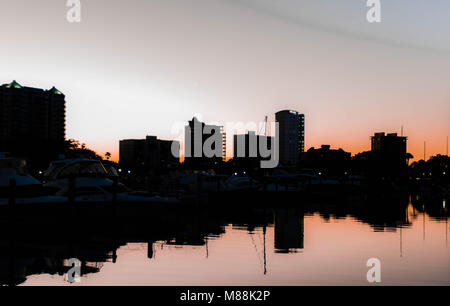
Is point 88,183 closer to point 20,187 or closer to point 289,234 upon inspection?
point 20,187

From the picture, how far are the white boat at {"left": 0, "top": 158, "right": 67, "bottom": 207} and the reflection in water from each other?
113 cm

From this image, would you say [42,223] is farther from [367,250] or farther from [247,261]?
[367,250]

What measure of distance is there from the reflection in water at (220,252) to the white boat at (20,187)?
1129mm

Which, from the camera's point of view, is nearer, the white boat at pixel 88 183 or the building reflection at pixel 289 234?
the building reflection at pixel 289 234

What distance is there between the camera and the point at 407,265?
16.8 meters

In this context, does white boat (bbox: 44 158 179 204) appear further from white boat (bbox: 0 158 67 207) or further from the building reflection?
the building reflection

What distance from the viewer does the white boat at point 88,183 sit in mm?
27859

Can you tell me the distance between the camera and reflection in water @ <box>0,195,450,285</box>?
48.0 feet

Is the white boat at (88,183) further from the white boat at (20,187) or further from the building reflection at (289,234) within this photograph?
the building reflection at (289,234)

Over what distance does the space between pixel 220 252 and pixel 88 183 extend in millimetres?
13516

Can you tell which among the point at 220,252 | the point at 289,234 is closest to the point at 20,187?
the point at 220,252

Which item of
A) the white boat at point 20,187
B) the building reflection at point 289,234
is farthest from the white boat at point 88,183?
the building reflection at point 289,234
